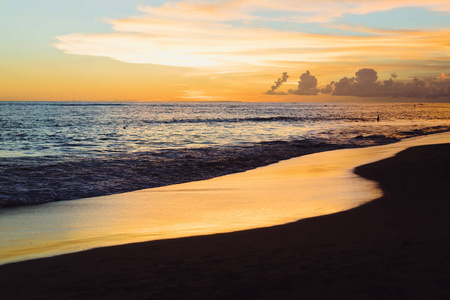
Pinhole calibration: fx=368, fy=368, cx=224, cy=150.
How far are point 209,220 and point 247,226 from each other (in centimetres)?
113

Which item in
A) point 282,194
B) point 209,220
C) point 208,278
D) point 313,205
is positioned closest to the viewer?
point 208,278

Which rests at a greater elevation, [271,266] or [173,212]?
[271,266]

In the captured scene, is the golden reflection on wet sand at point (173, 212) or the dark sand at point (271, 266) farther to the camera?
the golden reflection on wet sand at point (173, 212)

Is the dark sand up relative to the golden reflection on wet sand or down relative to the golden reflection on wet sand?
up

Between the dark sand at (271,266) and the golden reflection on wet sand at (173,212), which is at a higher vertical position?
the dark sand at (271,266)

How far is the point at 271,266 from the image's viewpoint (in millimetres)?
5391

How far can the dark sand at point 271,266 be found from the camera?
4605 mm

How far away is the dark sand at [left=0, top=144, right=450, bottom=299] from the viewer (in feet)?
15.1

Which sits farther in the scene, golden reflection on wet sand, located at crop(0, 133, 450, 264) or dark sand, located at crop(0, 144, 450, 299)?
golden reflection on wet sand, located at crop(0, 133, 450, 264)

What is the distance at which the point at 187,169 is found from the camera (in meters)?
18.2

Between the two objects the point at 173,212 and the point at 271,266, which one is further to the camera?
the point at 173,212

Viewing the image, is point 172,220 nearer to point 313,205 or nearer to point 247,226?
point 247,226

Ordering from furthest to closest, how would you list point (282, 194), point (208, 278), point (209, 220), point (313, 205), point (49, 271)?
point (282, 194) < point (313, 205) < point (209, 220) < point (49, 271) < point (208, 278)

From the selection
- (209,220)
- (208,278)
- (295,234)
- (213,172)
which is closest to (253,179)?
(213,172)
